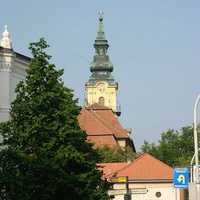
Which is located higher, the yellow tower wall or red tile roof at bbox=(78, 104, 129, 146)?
the yellow tower wall

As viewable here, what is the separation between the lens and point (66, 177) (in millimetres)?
29141

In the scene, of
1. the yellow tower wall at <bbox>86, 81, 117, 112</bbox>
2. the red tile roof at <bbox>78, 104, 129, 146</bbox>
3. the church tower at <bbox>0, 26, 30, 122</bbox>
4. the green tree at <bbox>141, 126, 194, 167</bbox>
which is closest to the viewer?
the church tower at <bbox>0, 26, 30, 122</bbox>

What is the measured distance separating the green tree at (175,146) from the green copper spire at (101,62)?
5265cm

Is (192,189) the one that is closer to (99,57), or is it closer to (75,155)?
(75,155)

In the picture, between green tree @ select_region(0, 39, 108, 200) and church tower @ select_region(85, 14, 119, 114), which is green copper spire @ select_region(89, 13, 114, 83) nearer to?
church tower @ select_region(85, 14, 119, 114)

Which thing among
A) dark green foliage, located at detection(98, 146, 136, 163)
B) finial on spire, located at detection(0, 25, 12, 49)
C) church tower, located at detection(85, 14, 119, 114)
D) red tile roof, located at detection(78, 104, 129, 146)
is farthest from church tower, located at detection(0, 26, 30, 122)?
church tower, located at detection(85, 14, 119, 114)

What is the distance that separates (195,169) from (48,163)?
27.6ft

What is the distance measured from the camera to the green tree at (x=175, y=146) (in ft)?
291

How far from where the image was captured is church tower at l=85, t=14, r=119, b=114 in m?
142

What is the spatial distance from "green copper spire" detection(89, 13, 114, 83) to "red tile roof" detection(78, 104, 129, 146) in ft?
60.0

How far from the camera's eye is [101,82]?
469 feet

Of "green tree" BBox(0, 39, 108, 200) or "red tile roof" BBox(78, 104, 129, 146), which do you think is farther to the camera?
"red tile roof" BBox(78, 104, 129, 146)

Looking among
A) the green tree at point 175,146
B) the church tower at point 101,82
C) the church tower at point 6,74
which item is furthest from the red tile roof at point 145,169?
the church tower at point 101,82

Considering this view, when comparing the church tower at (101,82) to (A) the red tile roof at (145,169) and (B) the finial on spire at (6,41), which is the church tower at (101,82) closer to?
(A) the red tile roof at (145,169)
